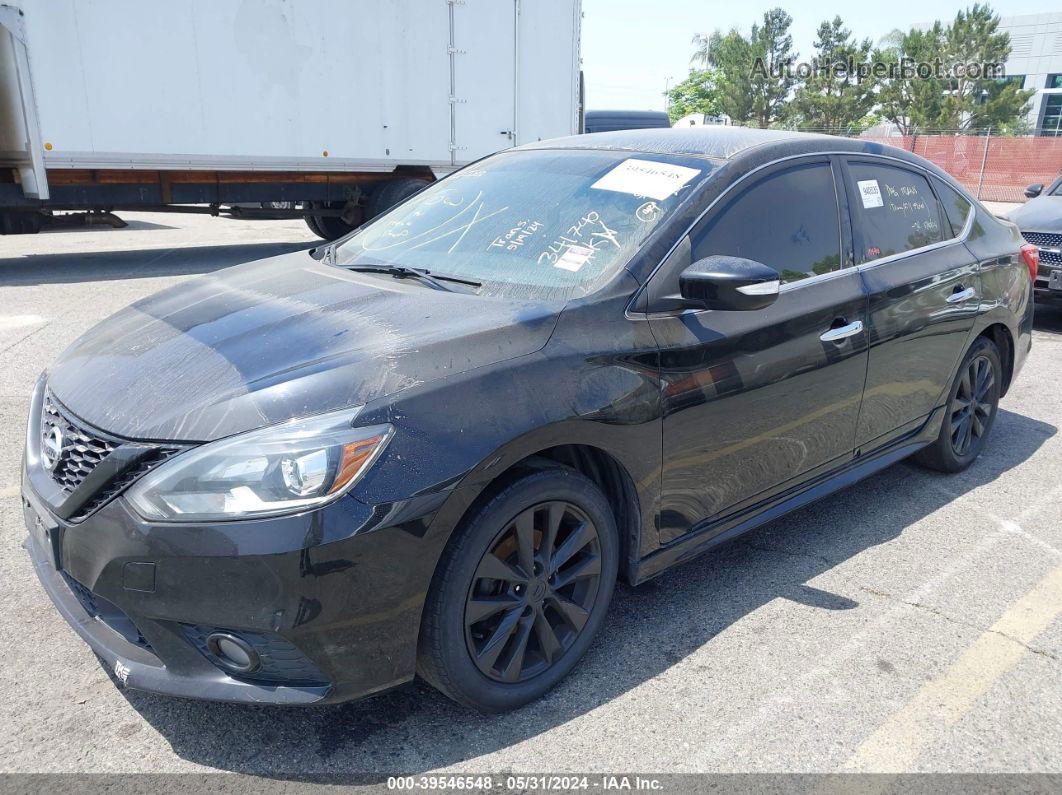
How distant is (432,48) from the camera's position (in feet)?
38.2

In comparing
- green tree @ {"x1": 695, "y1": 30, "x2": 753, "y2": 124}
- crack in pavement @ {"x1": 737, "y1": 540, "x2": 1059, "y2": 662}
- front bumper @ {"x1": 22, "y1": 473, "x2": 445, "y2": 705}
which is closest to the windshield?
front bumper @ {"x1": 22, "y1": 473, "x2": 445, "y2": 705}

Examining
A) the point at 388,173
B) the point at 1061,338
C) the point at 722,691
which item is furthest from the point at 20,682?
the point at 388,173

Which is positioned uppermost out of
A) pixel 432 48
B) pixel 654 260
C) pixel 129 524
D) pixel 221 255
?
pixel 432 48

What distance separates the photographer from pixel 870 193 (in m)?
3.73

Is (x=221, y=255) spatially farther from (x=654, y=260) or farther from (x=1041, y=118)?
(x=1041, y=118)

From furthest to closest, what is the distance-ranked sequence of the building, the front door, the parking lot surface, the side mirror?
1. the building
2. the front door
3. the side mirror
4. the parking lot surface

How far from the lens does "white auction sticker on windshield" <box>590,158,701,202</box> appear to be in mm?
3064

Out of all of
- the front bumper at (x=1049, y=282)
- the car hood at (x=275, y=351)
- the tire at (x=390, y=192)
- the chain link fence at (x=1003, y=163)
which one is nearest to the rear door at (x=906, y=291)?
the car hood at (x=275, y=351)

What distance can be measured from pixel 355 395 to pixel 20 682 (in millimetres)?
1477

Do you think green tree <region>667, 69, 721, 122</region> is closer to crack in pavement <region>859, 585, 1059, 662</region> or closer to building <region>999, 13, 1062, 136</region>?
building <region>999, 13, 1062, 136</region>

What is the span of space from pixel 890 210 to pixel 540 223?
1749mm

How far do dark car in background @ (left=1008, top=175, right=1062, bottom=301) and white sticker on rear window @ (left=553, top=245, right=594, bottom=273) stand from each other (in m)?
6.33

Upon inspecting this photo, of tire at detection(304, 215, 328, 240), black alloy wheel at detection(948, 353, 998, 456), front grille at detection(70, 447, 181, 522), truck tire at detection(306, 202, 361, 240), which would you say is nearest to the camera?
front grille at detection(70, 447, 181, 522)

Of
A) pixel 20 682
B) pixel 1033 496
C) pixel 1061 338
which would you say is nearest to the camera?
pixel 20 682
